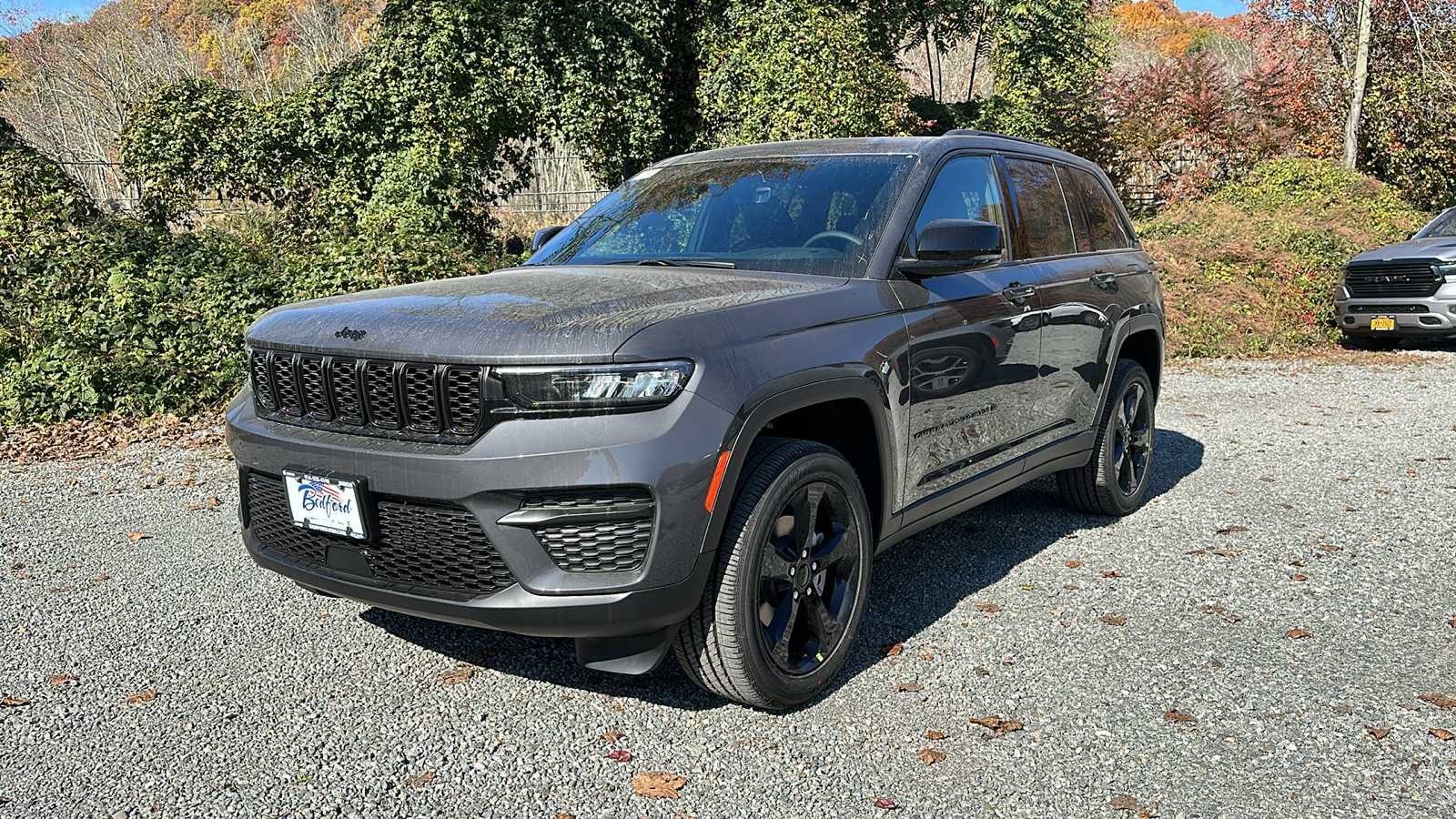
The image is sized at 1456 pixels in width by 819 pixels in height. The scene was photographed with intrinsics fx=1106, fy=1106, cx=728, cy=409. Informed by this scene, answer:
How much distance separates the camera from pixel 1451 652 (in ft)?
13.3

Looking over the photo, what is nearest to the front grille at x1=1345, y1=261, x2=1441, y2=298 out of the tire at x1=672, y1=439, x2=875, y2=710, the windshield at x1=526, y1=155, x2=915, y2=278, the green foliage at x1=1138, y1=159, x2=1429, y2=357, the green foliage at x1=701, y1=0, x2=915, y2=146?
the green foliage at x1=1138, y1=159, x2=1429, y2=357

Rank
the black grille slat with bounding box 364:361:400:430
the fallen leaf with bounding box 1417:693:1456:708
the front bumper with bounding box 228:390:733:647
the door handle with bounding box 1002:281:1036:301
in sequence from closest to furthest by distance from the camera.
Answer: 1. the front bumper with bounding box 228:390:733:647
2. the black grille slat with bounding box 364:361:400:430
3. the fallen leaf with bounding box 1417:693:1456:708
4. the door handle with bounding box 1002:281:1036:301

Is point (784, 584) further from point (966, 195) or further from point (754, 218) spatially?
point (966, 195)

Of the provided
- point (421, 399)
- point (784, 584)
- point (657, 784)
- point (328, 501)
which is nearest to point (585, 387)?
point (421, 399)

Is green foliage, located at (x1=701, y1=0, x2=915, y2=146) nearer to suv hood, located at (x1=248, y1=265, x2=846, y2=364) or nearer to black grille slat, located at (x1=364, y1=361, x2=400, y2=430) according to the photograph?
suv hood, located at (x1=248, y1=265, x2=846, y2=364)

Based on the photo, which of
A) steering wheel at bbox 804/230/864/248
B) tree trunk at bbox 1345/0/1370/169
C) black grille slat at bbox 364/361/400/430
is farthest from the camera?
tree trunk at bbox 1345/0/1370/169

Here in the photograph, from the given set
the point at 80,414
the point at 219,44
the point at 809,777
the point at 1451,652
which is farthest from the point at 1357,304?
the point at 219,44

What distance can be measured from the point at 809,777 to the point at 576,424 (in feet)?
4.01

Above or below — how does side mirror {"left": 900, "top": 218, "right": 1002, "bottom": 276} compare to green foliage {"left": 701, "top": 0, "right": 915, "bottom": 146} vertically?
below

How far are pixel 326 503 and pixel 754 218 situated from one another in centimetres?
197

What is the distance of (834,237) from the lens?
4.09 m

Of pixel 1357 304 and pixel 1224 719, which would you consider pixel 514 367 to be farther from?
pixel 1357 304

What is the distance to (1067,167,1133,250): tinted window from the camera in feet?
18.4

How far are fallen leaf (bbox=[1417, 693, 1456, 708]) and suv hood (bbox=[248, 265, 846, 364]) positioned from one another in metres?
2.38
